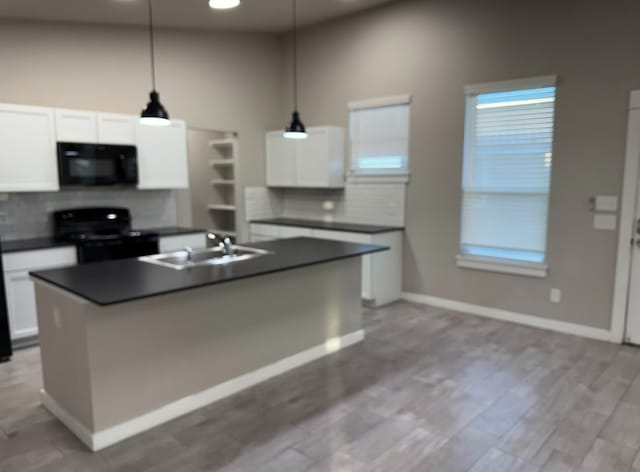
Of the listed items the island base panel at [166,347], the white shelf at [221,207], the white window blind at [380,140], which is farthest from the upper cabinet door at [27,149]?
the white window blind at [380,140]

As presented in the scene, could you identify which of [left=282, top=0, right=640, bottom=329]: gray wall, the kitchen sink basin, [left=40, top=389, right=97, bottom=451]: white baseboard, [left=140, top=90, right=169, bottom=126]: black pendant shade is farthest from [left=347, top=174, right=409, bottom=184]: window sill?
[left=40, top=389, right=97, bottom=451]: white baseboard

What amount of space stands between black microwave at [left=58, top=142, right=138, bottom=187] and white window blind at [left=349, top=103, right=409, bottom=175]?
2.57 metres

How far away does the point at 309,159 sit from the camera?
6.02 meters

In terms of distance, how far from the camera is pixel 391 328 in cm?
449

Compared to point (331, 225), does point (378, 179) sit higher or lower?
higher

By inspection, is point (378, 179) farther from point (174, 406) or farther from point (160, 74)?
point (174, 406)

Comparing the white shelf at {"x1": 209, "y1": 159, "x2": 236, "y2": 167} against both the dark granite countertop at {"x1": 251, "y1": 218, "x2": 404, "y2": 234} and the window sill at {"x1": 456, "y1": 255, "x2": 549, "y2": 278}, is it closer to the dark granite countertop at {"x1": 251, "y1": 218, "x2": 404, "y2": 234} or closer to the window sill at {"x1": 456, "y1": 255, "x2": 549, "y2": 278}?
the dark granite countertop at {"x1": 251, "y1": 218, "x2": 404, "y2": 234}

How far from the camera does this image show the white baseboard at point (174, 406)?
2.55m

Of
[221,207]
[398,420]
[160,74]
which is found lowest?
[398,420]

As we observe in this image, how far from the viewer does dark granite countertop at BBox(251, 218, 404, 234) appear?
5223mm

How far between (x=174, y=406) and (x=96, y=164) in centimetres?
267

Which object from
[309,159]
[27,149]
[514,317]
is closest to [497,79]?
[514,317]

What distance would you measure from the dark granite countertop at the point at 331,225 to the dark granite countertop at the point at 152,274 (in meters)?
1.51

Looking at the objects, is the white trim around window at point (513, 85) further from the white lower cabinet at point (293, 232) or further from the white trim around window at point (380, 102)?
the white lower cabinet at point (293, 232)
